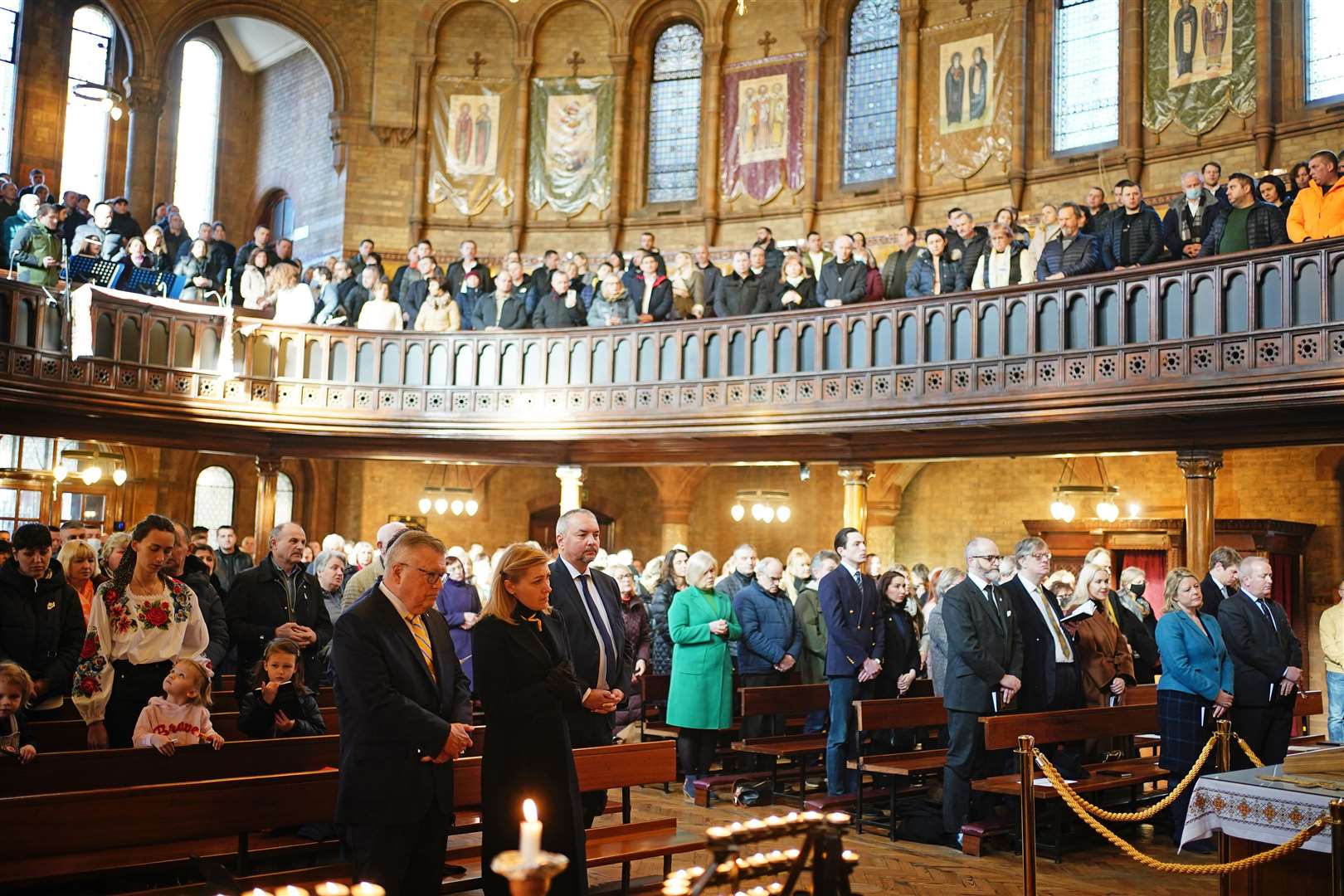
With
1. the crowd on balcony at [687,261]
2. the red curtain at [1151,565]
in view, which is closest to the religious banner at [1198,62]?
the crowd on balcony at [687,261]

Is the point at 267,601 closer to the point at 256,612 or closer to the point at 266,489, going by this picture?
the point at 256,612

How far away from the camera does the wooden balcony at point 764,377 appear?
419 inches

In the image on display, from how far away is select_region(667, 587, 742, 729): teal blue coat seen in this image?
26.7ft

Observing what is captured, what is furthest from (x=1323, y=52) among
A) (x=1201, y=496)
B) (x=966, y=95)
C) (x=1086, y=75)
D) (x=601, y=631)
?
(x=601, y=631)

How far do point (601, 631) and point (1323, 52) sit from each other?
13.4m

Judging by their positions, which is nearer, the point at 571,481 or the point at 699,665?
the point at 699,665

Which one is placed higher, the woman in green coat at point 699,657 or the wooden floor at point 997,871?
the woman in green coat at point 699,657

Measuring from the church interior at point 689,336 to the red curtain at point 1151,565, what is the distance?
0.22 metres

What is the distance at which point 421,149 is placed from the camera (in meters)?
20.3

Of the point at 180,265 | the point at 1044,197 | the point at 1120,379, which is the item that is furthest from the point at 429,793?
the point at 1044,197

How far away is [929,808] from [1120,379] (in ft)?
16.3

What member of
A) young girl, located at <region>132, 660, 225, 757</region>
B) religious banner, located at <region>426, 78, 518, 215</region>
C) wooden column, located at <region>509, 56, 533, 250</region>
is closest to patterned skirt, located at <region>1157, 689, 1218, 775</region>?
young girl, located at <region>132, 660, 225, 757</region>

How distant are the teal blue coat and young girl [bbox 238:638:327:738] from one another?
118 inches

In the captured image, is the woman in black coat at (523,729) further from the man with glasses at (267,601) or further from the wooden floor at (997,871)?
the man with glasses at (267,601)
